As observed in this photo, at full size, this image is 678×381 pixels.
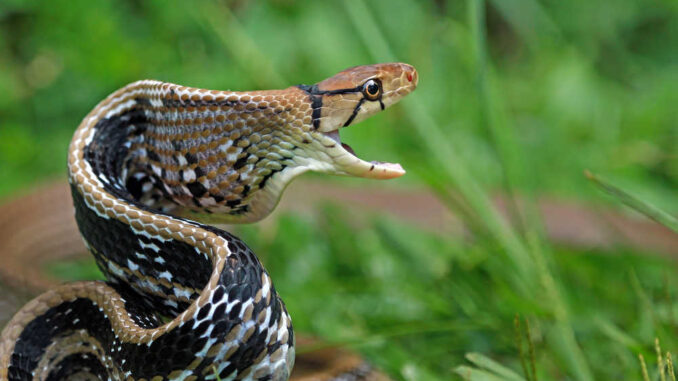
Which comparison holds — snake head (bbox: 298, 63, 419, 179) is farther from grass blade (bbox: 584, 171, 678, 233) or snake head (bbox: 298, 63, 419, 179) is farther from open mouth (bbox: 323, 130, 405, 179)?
grass blade (bbox: 584, 171, 678, 233)

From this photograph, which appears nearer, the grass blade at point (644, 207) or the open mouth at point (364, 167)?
the open mouth at point (364, 167)

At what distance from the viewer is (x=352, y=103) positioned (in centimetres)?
207

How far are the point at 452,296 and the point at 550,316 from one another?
0.52 metres

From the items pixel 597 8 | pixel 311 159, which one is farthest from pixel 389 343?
pixel 597 8

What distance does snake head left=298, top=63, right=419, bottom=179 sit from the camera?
2.01 m

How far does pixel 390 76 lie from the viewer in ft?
7.04

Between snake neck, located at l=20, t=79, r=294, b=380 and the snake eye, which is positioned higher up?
the snake eye

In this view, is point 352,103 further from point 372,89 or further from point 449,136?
point 449,136

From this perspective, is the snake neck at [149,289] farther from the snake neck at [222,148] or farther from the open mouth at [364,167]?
the open mouth at [364,167]

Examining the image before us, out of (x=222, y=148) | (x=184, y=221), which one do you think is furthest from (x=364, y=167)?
(x=184, y=221)

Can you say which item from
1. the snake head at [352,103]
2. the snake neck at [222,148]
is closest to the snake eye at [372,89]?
the snake head at [352,103]

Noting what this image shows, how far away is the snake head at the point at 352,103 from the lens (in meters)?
2.01

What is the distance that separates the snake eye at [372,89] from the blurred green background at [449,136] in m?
0.96

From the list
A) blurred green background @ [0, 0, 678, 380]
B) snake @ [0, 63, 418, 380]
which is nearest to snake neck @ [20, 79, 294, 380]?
snake @ [0, 63, 418, 380]
